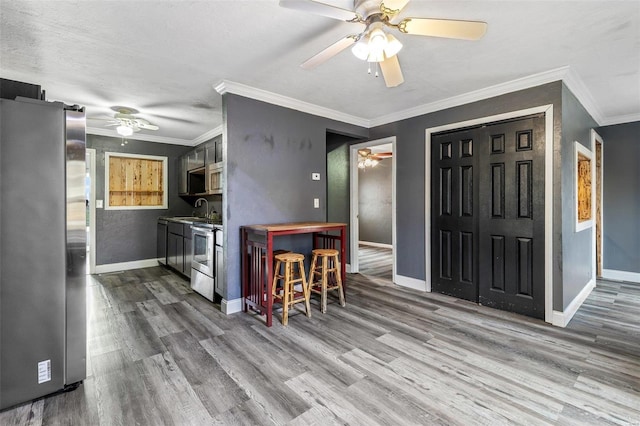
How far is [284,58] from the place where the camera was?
2.59 meters

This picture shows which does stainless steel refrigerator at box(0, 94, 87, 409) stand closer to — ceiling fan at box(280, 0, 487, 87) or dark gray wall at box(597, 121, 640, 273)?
ceiling fan at box(280, 0, 487, 87)

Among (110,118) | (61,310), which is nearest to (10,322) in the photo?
(61,310)

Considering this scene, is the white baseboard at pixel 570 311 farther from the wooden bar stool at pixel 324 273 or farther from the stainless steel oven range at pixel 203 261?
the stainless steel oven range at pixel 203 261

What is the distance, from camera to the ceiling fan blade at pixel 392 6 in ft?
5.18

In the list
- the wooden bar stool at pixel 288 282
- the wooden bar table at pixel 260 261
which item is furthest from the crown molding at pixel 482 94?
the wooden bar stool at pixel 288 282

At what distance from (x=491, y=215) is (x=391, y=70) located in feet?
6.96

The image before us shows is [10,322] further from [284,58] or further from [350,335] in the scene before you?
[284,58]

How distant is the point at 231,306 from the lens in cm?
321

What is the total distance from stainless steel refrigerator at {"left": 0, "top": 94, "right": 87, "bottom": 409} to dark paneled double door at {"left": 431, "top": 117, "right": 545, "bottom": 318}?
364cm

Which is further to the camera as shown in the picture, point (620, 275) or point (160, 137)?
point (160, 137)

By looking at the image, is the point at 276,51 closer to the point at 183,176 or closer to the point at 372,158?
the point at 183,176

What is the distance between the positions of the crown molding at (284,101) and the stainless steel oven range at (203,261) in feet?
5.33

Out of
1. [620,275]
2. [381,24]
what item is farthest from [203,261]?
[620,275]

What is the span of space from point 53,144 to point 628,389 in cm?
397
